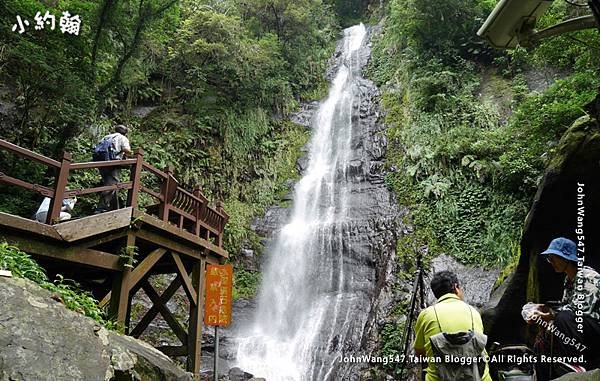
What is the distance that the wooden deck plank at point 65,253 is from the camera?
4430 millimetres

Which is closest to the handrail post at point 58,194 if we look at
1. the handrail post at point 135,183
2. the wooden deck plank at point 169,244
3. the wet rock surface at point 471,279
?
the handrail post at point 135,183

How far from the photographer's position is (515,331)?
268 inches

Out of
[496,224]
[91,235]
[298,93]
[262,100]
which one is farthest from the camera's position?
[298,93]

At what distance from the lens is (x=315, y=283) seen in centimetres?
1327

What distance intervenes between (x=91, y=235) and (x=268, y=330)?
811 centimetres

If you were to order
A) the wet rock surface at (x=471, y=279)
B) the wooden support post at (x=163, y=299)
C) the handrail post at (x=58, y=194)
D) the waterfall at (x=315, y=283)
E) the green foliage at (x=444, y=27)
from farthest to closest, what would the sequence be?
1. the green foliage at (x=444, y=27)
2. the waterfall at (x=315, y=283)
3. the wet rock surface at (x=471, y=279)
4. the wooden support post at (x=163, y=299)
5. the handrail post at (x=58, y=194)

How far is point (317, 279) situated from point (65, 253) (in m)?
9.25

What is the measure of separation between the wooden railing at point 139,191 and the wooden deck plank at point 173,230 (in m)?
0.12

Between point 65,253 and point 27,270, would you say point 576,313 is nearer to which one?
point 27,270

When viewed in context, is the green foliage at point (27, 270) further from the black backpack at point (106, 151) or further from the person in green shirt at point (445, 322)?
the person in green shirt at point (445, 322)

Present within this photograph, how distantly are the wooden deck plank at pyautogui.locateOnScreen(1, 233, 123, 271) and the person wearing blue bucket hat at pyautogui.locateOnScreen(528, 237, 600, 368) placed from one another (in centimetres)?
471

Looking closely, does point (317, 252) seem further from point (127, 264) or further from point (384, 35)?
point (384, 35)

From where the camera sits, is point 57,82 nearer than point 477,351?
No

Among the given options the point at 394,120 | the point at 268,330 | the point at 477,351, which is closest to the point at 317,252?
the point at 268,330
